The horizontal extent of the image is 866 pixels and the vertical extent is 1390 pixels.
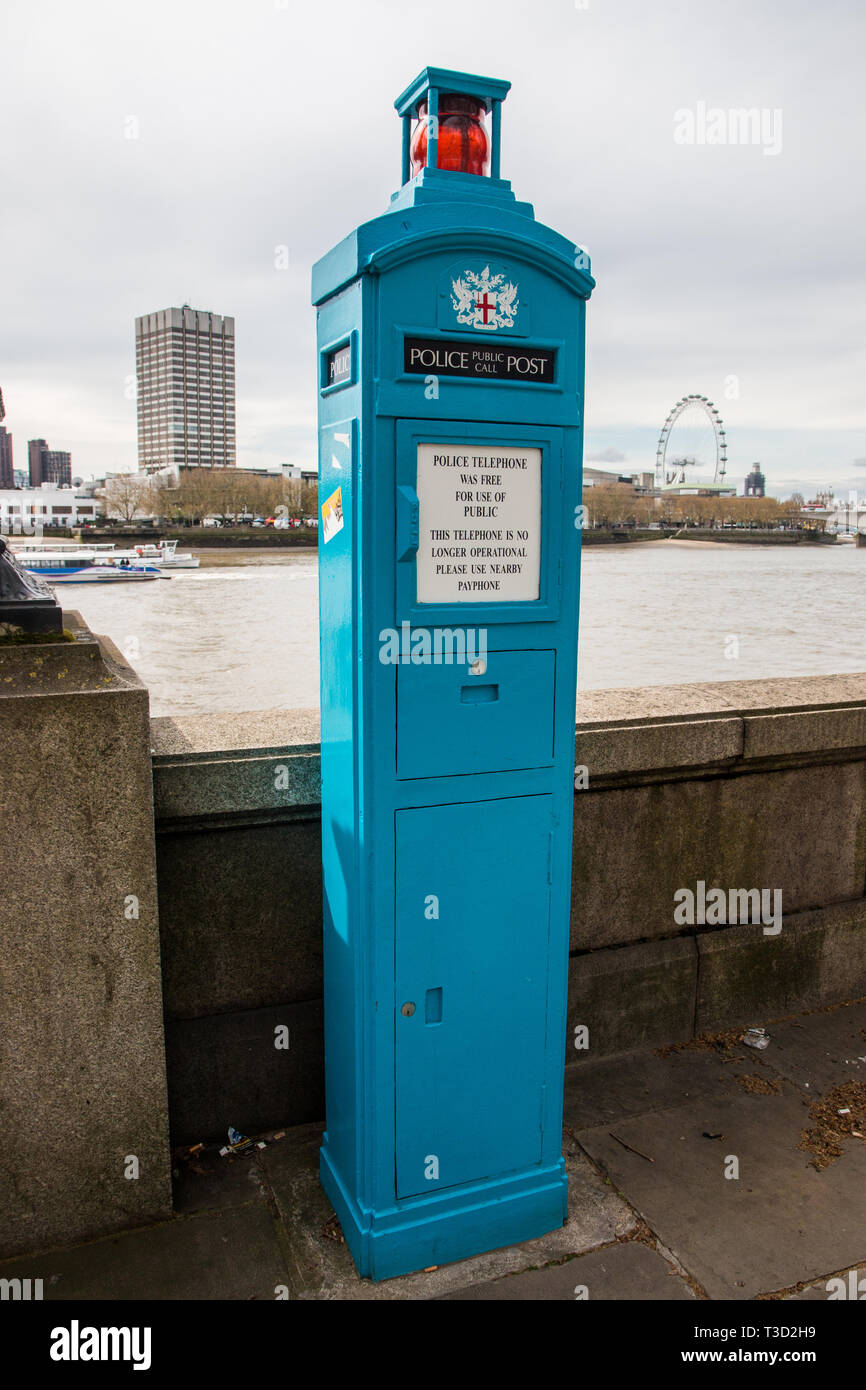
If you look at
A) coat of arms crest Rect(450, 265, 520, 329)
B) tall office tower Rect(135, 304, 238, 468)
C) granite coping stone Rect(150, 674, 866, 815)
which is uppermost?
tall office tower Rect(135, 304, 238, 468)

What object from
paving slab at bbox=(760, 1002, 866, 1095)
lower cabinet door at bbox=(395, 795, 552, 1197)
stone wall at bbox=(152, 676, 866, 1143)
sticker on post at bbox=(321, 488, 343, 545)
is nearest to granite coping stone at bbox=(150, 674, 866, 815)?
stone wall at bbox=(152, 676, 866, 1143)

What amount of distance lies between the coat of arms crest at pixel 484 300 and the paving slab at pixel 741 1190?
2.72 m

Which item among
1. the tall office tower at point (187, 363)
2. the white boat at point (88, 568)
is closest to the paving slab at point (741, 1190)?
the tall office tower at point (187, 363)

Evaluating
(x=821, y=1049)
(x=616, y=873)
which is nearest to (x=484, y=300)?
(x=616, y=873)

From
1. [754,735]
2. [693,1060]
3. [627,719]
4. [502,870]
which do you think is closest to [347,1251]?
[502,870]

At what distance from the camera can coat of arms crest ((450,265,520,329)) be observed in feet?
8.04

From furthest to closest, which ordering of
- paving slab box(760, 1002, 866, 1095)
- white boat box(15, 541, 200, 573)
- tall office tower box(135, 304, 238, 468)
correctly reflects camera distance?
1. white boat box(15, 541, 200, 573)
2. tall office tower box(135, 304, 238, 468)
3. paving slab box(760, 1002, 866, 1095)

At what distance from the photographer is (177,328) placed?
59500 mm

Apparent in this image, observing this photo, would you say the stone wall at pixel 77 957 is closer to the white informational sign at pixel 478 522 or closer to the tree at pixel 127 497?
the white informational sign at pixel 478 522

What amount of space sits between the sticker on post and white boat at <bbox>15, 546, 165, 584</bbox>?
8013cm

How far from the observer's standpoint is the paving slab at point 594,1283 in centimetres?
263

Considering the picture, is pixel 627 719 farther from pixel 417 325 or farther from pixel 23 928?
pixel 23 928

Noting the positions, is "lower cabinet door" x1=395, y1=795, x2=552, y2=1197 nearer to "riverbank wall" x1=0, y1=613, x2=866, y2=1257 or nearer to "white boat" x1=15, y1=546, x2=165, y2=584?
"riverbank wall" x1=0, y1=613, x2=866, y2=1257

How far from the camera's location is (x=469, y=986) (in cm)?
275
